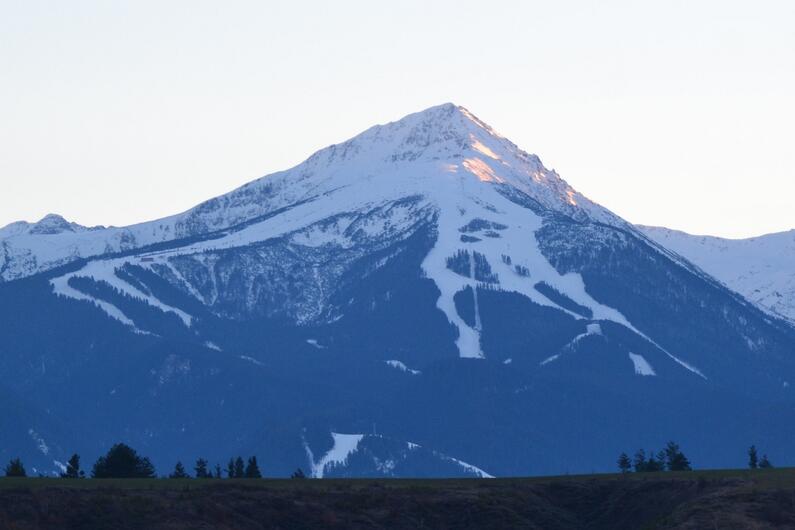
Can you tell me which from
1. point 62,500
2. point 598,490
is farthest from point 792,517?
point 62,500

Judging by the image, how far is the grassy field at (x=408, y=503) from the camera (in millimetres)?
116500

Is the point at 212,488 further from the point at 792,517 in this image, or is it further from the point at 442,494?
the point at 792,517

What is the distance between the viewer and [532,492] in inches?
5108

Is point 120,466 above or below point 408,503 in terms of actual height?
above

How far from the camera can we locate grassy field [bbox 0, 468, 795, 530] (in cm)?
11650

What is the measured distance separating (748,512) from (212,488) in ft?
92.0

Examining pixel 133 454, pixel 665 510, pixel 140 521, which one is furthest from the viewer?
pixel 133 454

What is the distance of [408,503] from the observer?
408 ft

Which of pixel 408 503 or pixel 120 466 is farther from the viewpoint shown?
pixel 120 466

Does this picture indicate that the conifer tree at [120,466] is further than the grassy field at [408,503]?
Yes

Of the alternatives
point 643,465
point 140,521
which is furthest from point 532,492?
point 643,465

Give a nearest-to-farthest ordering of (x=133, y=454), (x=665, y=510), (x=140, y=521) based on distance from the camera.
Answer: (x=140, y=521) → (x=665, y=510) → (x=133, y=454)

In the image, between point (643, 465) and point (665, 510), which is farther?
point (643, 465)

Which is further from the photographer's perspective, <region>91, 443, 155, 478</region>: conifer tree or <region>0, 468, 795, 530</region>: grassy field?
<region>91, 443, 155, 478</region>: conifer tree
